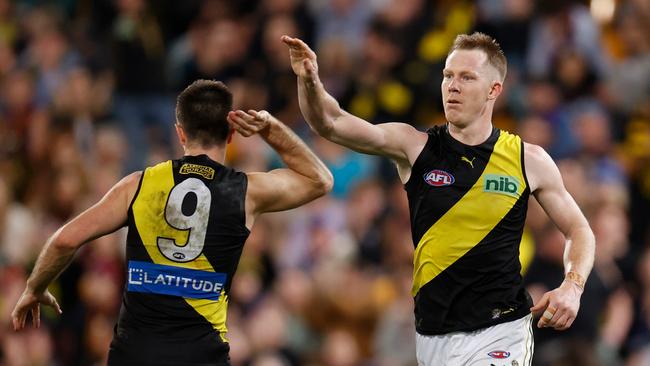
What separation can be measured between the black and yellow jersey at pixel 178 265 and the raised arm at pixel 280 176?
16cm

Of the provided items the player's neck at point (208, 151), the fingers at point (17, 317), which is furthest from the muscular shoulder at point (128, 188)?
the fingers at point (17, 317)

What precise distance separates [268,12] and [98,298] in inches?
190

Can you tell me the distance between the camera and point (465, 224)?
24.0ft

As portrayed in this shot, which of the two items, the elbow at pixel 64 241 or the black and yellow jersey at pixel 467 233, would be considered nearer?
the elbow at pixel 64 241

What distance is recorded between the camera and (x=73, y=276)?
13.2 meters

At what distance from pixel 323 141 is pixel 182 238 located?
7.51 meters

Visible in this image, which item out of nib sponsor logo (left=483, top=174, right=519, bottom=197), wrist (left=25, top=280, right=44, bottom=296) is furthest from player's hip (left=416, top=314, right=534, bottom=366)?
wrist (left=25, top=280, right=44, bottom=296)

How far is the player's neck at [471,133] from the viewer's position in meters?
7.48

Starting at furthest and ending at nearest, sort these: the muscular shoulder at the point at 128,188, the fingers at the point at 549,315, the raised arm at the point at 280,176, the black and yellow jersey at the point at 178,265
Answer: the raised arm at the point at 280,176
the muscular shoulder at the point at 128,188
the black and yellow jersey at the point at 178,265
the fingers at the point at 549,315

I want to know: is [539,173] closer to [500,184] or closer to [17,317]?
[500,184]

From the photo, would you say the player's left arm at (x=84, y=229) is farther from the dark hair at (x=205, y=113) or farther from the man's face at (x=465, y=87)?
the man's face at (x=465, y=87)

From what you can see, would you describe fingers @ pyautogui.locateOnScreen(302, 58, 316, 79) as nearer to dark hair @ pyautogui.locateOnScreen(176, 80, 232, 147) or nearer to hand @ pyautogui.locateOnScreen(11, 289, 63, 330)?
dark hair @ pyautogui.locateOnScreen(176, 80, 232, 147)

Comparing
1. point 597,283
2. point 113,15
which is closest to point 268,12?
point 113,15

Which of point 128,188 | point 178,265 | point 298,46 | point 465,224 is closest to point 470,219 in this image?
point 465,224
